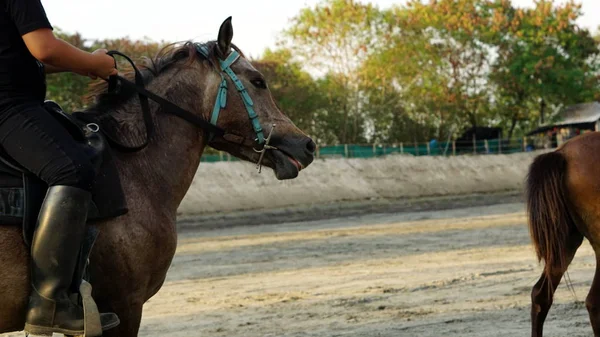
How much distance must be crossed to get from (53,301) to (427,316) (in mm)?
5389

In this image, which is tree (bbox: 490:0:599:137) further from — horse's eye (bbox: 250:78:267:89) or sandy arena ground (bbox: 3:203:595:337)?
horse's eye (bbox: 250:78:267:89)

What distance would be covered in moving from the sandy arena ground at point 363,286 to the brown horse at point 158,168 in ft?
11.5

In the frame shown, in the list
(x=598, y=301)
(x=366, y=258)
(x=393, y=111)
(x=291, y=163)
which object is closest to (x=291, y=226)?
(x=366, y=258)

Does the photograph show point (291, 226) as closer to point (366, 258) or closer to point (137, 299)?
point (366, 258)

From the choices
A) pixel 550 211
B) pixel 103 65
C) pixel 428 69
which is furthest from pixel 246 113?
pixel 428 69

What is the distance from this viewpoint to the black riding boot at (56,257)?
410 cm

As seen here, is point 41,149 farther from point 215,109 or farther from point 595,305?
point 595,305

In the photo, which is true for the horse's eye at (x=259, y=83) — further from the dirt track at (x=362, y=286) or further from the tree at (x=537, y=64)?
the tree at (x=537, y=64)

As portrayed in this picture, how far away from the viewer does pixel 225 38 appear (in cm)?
480

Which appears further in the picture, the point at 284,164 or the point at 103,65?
the point at 284,164

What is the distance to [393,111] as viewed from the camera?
4600 centimetres

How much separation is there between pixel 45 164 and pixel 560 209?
16.4 ft

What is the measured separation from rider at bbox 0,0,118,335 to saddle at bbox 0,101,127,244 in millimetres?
68

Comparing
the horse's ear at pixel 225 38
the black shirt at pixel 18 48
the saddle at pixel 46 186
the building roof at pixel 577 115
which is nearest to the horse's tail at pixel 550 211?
the horse's ear at pixel 225 38
